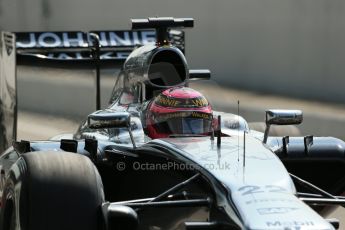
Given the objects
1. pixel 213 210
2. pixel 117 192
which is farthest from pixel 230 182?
pixel 117 192

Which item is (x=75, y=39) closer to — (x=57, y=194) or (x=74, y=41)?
(x=74, y=41)

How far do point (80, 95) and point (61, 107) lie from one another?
0.42 m

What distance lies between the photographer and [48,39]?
9859mm

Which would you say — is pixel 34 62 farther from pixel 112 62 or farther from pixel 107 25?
pixel 107 25

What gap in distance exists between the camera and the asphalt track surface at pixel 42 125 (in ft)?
44.0

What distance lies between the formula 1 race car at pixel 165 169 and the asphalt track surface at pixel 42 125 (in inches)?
206

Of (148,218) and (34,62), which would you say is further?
(34,62)

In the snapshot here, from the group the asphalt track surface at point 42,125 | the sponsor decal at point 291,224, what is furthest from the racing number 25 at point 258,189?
the asphalt track surface at point 42,125

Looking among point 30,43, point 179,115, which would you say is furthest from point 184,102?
point 30,43

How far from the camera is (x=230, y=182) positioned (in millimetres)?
5301

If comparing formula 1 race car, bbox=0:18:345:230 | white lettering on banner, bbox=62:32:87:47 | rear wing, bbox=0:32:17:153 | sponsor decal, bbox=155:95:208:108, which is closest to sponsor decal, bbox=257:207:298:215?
formula 1 race car, bbox=0:18:345:230

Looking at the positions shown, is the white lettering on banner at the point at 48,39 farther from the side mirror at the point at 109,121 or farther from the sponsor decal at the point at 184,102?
the side mirror at the point at 109,121

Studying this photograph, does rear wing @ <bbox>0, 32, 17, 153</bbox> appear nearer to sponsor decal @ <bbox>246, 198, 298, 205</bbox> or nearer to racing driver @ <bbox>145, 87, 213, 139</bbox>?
racing driver @ <bbox>145, 87, 213, 139</bbox>

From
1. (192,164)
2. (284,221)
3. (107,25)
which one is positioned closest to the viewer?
(284,221)
